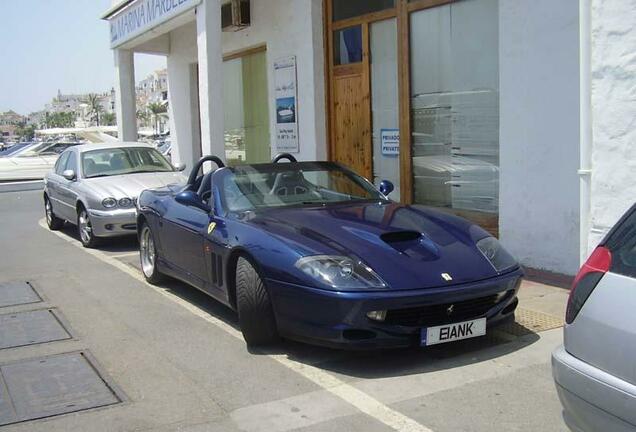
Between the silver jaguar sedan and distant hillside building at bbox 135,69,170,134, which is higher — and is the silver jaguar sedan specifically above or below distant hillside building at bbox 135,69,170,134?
below

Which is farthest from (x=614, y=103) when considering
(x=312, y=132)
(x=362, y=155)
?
(x=312, y=132)

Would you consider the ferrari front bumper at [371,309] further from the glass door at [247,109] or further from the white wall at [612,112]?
the glass door at [247,109]

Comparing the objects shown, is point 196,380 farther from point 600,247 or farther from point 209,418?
point 600,247

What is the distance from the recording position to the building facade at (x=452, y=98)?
545 centimetres

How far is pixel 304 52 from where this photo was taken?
1158cm

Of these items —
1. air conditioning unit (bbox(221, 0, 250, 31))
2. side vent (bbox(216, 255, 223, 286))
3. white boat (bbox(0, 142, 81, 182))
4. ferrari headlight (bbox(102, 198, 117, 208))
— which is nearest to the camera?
side vent (bbox(216, 255, 223, 286))

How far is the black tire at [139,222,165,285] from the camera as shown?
748 centimetres

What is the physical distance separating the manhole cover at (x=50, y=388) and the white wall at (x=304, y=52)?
274 inches

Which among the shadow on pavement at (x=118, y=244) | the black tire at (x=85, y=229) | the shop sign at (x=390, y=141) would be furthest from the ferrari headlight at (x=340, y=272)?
the black tire at (x=85, y=229)

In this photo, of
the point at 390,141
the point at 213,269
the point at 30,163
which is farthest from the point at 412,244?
the point at 30,163

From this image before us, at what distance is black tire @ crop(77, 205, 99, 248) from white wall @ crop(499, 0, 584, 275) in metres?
5.87

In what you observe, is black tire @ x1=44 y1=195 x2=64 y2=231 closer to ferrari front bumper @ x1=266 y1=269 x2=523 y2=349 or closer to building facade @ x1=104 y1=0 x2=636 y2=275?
building facade @ x1=104 y1=0 x2=636 y2=275

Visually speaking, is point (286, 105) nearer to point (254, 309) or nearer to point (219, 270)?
point (219, 270)

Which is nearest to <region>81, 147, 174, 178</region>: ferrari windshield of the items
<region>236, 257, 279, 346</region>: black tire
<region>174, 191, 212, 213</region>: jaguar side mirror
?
<region>174, 191, 212, 213</region>: jaguar side mirror
